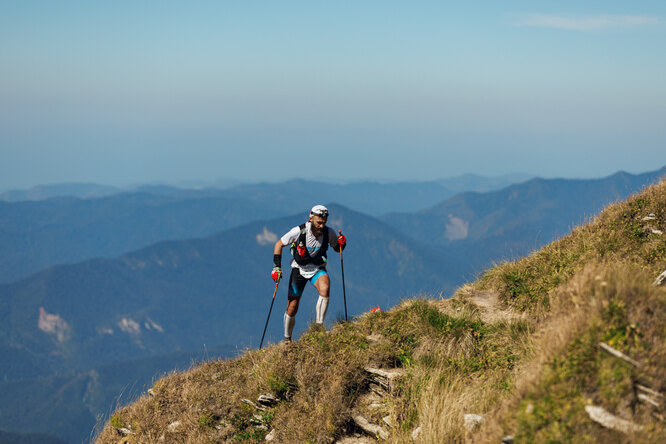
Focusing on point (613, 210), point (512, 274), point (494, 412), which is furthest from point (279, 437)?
point (613, 210)

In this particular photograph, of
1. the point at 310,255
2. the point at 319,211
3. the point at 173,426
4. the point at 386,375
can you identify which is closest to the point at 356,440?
the point at 386,375

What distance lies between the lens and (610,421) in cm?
577

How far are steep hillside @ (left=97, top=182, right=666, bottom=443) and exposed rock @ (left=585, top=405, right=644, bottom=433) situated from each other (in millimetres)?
12

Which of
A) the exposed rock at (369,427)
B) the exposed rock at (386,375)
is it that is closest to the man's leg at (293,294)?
the exposed rock at (386,375)

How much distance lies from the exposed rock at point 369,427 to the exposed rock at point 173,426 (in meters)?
4.25

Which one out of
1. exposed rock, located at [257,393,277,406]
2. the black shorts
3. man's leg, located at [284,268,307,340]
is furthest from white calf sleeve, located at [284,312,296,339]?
exposed rock, located at [257,393,277,406]

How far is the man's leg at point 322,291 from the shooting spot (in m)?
12.8

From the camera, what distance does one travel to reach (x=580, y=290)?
275 inches

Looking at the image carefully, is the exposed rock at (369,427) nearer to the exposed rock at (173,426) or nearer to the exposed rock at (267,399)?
the exposed rock at (267,399)

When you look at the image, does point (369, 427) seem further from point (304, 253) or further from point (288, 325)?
point (304, 253)

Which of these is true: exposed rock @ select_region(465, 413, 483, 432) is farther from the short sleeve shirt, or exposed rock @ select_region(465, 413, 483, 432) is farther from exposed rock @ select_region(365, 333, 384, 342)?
the short sleeve shirt

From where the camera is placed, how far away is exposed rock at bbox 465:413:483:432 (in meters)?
7.61

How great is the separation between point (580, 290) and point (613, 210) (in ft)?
26.4

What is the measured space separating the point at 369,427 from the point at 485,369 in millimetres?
2300
